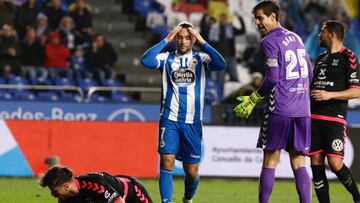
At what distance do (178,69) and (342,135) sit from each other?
2029mm

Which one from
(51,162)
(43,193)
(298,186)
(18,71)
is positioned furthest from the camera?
(18,71)

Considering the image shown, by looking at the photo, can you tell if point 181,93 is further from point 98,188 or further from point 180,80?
point 98,188

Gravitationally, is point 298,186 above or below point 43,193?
above

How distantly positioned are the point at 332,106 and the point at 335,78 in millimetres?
329

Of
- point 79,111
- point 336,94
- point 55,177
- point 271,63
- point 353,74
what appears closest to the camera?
point 55,177

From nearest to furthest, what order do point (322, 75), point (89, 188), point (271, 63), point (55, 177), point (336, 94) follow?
1. point (55, 177)
2. point (89, 188)
3. point (271, 63)
4. point (336, 94)
5. point (322, 75)

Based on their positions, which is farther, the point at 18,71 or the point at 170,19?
the point at 170,19

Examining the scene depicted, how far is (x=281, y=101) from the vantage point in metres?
10.8

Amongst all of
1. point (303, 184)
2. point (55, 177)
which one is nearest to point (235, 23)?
point (303, 184)

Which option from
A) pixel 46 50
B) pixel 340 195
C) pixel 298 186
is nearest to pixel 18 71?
pixel 46 50

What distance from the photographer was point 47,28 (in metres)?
22.3

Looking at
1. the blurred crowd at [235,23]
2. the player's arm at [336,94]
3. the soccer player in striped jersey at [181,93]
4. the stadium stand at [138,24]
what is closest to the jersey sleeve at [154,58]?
the soccer player in striped jersey at [181,93]

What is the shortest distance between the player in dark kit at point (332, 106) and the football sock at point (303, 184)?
0.97 metres

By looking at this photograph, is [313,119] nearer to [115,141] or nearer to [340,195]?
[340,195]
